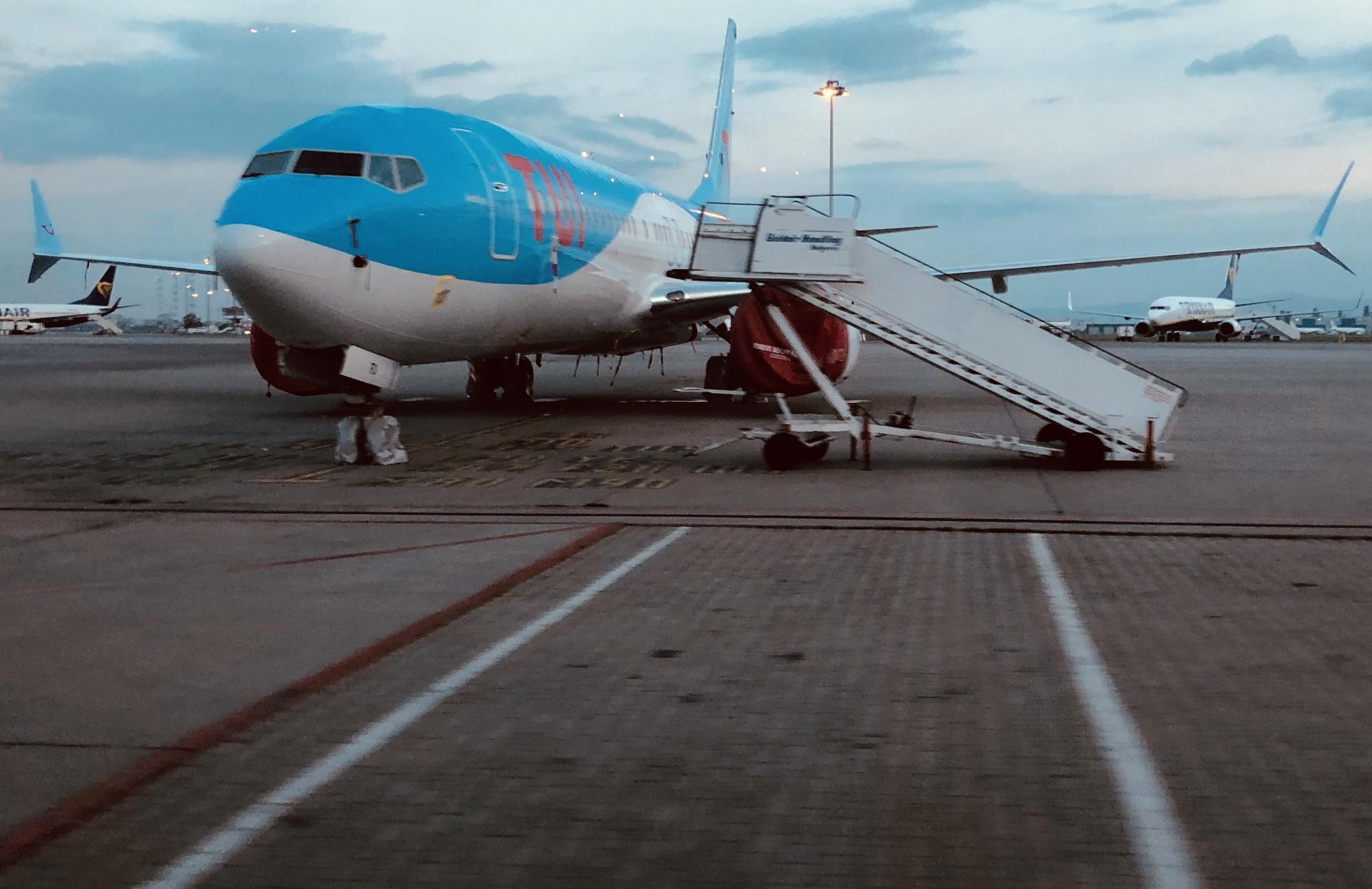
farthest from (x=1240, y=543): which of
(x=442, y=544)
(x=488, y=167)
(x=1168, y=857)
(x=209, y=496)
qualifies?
(x=488, y=167)

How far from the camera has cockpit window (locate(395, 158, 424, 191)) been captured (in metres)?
13.3

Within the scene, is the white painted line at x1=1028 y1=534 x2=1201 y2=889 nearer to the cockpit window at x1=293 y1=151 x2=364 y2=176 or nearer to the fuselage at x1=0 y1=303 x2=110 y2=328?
the cockpit window at x1=293 y1=151 x2=364 y2=176

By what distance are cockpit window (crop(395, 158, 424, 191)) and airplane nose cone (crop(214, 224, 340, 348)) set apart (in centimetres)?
161

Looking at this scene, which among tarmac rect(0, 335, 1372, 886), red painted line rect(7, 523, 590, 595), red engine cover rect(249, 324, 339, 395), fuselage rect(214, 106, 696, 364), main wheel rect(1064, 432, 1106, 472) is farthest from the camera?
red engine cover rect(249, 324, 339, 395)

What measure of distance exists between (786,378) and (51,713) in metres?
11.0

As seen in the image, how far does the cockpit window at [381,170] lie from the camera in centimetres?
1304

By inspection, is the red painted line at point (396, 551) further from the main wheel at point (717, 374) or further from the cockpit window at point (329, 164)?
the main wheel at point (717, 374)

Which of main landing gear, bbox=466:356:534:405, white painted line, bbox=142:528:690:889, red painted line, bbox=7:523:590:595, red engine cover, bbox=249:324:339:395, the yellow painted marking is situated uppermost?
the yellow painted marking

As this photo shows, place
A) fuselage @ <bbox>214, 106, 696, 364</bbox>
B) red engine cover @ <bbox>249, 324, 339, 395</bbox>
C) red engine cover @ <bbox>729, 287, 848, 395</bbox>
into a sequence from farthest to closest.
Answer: red engine cover @ <bbox>249, 324, 339, 395</bbox>, red engine cover @ <bbox>729, 287, 848, 395</bbox>, fuselage @ <bbox>214, 106, 696, 364</bbox>

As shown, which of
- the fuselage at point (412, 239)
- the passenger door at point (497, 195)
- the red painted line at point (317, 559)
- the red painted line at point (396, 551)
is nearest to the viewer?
the red painted line at point (317, 559)

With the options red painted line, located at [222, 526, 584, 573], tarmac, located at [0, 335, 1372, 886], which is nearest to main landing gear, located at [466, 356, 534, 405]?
tarmac, located at [0, 335, 1372, 886]

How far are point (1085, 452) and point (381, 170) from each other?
751 centimetres

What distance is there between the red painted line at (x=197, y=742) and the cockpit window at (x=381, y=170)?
22.5 ft

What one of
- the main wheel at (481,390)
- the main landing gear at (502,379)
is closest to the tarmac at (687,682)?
the main landing gear at (502,379)
